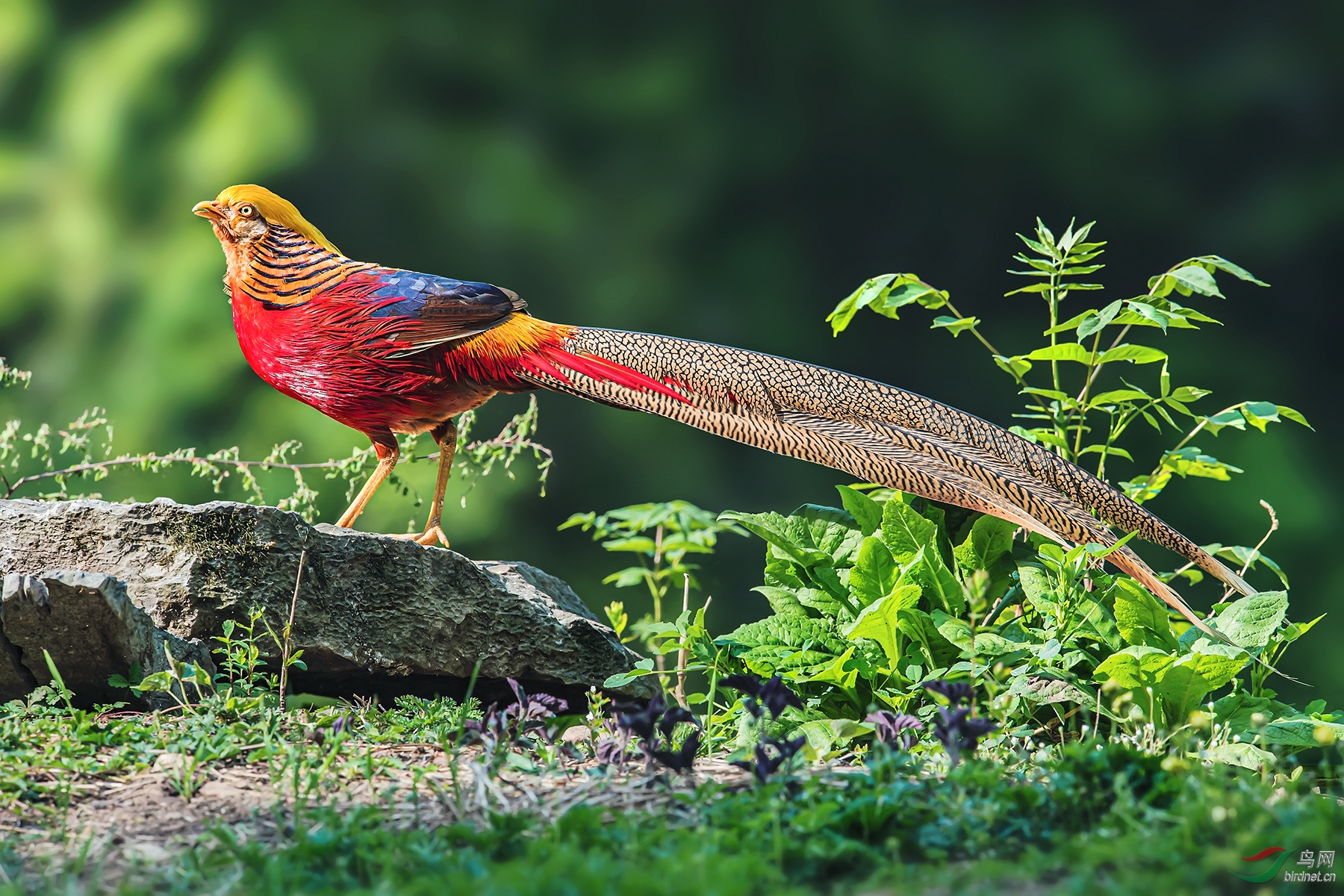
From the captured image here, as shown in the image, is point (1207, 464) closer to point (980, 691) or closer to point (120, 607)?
point (980, 691)

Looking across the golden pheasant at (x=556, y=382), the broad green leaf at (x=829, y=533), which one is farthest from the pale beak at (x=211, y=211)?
the broad green leaf at (x=829, y=533)

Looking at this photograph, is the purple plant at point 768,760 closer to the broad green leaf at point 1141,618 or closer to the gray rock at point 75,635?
the broad green leaf at point 1141,618

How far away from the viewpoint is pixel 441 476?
364cm

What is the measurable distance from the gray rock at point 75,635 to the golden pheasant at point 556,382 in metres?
1.05

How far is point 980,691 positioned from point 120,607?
2.40 metres

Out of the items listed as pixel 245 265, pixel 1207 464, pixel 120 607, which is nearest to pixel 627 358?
pixel 245 265

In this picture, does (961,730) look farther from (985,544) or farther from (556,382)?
(556,382)

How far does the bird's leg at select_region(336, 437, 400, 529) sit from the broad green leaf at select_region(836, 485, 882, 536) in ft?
5.26

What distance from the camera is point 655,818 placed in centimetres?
197

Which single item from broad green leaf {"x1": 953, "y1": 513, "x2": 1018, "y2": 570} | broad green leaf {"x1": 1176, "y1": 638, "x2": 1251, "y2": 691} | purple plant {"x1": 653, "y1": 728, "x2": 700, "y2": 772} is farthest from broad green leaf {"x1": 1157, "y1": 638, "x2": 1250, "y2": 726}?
purple plant {"x1": 653, "y1": 728, "x2": 700, "y2": 772}

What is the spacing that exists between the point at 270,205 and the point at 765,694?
8.30ft

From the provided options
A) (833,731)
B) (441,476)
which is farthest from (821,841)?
(441,476)

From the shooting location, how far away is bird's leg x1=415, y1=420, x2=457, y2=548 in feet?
11.7

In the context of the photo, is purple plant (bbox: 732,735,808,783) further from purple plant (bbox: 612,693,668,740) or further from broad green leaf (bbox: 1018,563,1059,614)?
broad green leaf (bbox: 1018,563,1059,614)
